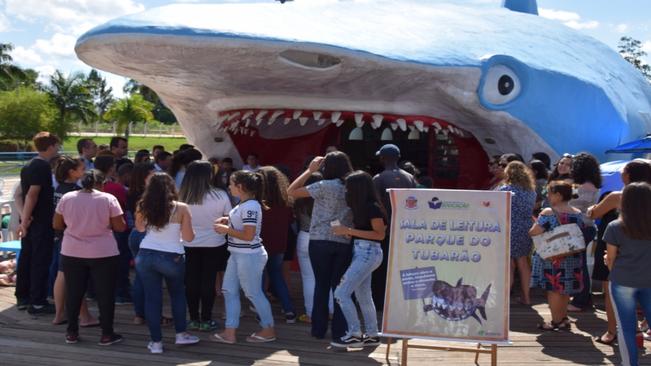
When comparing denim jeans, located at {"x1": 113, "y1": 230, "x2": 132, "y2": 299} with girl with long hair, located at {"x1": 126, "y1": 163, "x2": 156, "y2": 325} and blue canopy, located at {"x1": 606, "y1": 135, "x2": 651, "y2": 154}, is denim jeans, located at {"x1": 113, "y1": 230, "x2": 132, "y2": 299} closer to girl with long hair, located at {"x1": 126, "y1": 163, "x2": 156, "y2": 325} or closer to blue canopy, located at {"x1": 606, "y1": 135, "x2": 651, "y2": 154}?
girl with long hair, located at {"x1": 126, "y1": 163, "x2": 156, "y2": 325}

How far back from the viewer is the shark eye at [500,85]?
251 inches

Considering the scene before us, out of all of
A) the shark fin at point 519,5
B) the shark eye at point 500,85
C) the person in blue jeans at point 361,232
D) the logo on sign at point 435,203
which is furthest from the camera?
the shark fin at point 519,5

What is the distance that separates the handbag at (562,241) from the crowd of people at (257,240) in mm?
62

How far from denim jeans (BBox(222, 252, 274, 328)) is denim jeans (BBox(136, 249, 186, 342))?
0.31 m

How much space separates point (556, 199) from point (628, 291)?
3.81 feet

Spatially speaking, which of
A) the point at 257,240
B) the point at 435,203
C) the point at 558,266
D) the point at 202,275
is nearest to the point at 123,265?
the point at 202,275

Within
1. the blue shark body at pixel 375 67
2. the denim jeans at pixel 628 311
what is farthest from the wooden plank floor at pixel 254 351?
the blue shark body at pixel 375 67

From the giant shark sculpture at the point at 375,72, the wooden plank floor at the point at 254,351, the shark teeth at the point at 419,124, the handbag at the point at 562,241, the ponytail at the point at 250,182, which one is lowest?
the wooden plank floor at the point at 254,351

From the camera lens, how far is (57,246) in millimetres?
5320

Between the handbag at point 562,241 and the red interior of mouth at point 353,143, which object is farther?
the red interior of mouth at point 353,143

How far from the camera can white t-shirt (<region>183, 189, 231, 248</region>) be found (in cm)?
467

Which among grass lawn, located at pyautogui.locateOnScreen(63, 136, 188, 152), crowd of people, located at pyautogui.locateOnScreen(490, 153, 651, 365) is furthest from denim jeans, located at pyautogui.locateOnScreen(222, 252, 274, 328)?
grass lawn, located at pyautogui.locateOnScreen(63, 136, 188, 152)

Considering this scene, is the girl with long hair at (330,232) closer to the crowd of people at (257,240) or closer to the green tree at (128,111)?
the crowd of people at (257,240)

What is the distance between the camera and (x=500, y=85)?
6.51 metres
